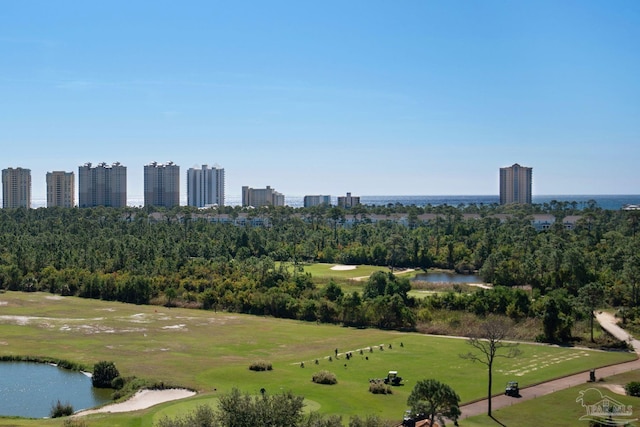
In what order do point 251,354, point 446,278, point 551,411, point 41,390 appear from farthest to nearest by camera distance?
point 446,278
point 251,354
point 41,390
point 551,411

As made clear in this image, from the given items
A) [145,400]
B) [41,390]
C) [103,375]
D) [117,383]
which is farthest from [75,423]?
[103,375]

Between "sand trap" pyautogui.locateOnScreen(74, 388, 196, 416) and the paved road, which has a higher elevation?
the paved road

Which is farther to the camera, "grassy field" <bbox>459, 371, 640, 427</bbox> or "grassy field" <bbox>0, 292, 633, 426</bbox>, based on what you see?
"grassy field" <bbox>0, 292, 633, 426</bbox>

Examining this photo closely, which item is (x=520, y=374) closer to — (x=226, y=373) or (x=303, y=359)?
(x=303, y=359)

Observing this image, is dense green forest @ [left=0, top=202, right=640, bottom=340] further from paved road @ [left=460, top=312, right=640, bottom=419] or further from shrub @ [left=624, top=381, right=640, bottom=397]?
shrub @ [left=624, top=381, right=640, bottom=397]

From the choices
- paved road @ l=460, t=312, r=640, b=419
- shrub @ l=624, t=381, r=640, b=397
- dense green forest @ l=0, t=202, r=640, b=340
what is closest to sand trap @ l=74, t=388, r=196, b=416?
paved road @ l=460, t=312, r=640, b=419

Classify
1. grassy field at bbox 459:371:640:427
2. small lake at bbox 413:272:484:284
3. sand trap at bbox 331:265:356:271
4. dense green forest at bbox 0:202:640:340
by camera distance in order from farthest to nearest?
sand trap at bbox 331:265:356:271 < small lake at bbox 413:272:484:284 < dense green forest at bbox 0:202:640:340 < grassy field at bbox 459:371:640:427

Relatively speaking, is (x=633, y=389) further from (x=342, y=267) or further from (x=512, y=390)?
(x=342, y=267)
